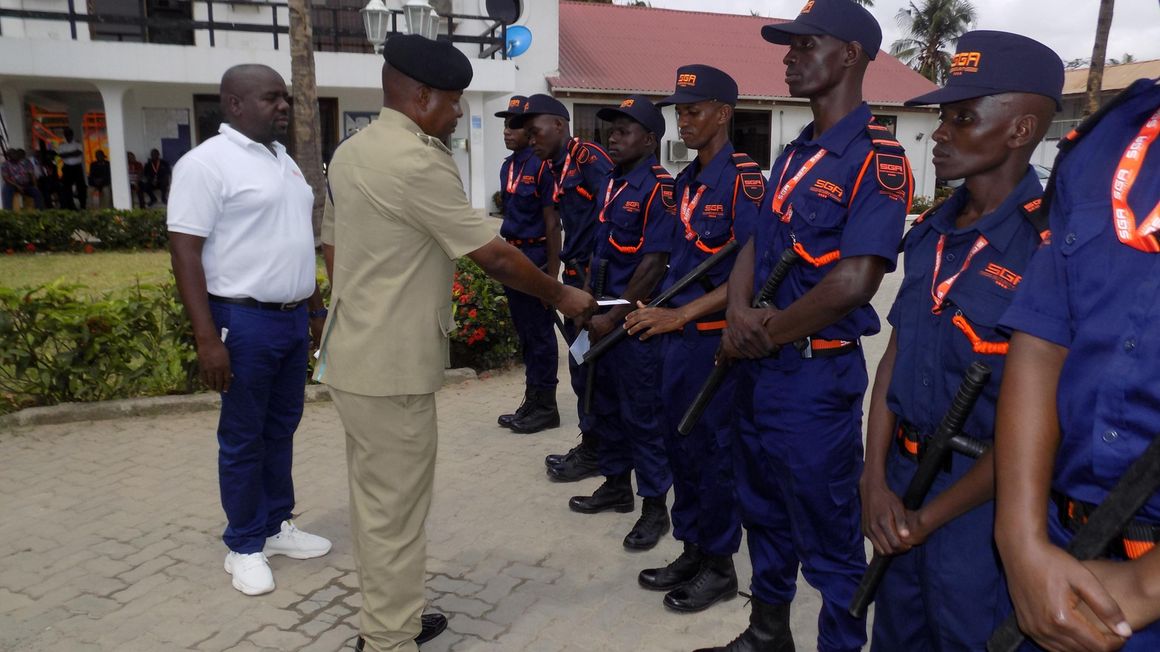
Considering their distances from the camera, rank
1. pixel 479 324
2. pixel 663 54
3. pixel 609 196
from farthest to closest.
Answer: pixel 663 54, pixel 479 324, pixel 609 196

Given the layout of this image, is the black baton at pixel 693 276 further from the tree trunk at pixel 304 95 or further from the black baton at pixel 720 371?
the tree trunk at pixel 304 95

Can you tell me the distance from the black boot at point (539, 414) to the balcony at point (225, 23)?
1160cm

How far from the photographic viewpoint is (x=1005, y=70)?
2.04m

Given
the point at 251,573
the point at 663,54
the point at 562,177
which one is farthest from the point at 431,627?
the point at 663,54

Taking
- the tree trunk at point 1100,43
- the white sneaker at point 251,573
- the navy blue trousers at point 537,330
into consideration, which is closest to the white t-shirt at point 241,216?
the white sneaker at point 251,573

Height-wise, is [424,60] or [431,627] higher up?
[424,60]

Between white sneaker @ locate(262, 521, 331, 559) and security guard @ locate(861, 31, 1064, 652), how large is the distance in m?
2.73

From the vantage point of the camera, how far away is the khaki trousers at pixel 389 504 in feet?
9.36

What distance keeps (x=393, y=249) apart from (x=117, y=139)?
52.7ft

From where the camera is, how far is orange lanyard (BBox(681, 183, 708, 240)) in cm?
351

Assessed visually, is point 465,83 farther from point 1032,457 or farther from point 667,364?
point 1032,457

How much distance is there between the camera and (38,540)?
159 inches

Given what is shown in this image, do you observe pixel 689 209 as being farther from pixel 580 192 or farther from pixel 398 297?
pixel 580 192

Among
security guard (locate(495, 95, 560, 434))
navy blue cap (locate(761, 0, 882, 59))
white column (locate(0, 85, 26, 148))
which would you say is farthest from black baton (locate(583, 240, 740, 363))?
white column (locate(0, 85, 26, 148))
